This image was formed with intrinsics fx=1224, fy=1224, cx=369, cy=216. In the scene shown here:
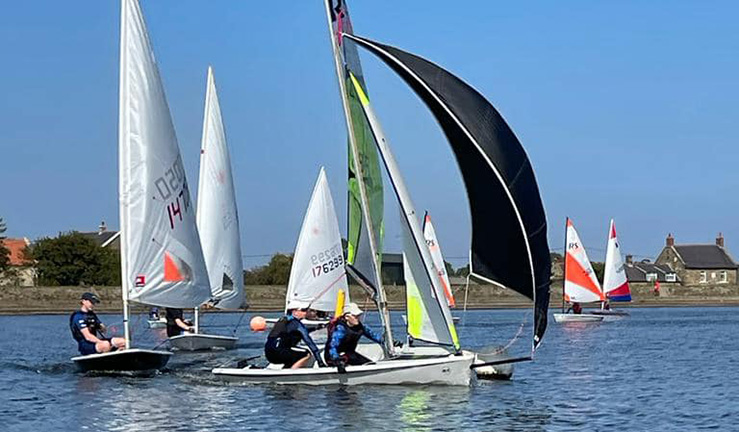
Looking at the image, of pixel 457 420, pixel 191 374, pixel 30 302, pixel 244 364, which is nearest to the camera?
pixel 457 420

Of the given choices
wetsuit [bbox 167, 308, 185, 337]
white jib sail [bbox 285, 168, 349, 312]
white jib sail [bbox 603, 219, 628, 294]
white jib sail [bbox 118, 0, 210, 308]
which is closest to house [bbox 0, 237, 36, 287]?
white jib sail [bbox 603, 219, 628, 294]

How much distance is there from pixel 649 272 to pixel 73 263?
5477 centimetres

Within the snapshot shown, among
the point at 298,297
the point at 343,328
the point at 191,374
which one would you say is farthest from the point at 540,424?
the point at 298,297

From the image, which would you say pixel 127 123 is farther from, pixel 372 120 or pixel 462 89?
pixel 462 89

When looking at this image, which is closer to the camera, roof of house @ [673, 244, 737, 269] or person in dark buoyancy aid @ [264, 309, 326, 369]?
person in dark buoyancy aid @ [264, 309, 326, 369]

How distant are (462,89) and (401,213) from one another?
2729 mm

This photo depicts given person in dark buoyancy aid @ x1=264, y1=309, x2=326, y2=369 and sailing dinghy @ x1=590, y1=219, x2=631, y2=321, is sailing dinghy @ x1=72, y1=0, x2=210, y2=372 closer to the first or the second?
person in dark buoyancy aid @ x1=264, y1=309, x2=326, y2=369

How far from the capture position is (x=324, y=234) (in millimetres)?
39594

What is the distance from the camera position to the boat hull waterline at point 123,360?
23.6 m

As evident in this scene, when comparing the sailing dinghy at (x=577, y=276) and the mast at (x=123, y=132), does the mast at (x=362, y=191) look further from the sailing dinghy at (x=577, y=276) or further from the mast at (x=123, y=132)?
the sailing dinghy at (x=577, y=276)

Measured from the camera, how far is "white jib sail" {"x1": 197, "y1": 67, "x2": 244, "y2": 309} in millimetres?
36188

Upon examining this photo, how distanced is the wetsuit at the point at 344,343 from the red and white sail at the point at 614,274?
146ft

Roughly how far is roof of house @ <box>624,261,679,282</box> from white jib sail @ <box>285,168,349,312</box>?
7303 centimetres

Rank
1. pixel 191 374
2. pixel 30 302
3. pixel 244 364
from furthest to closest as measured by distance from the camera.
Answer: pixel 30 302
pixel 191 374
pixel 244 364
